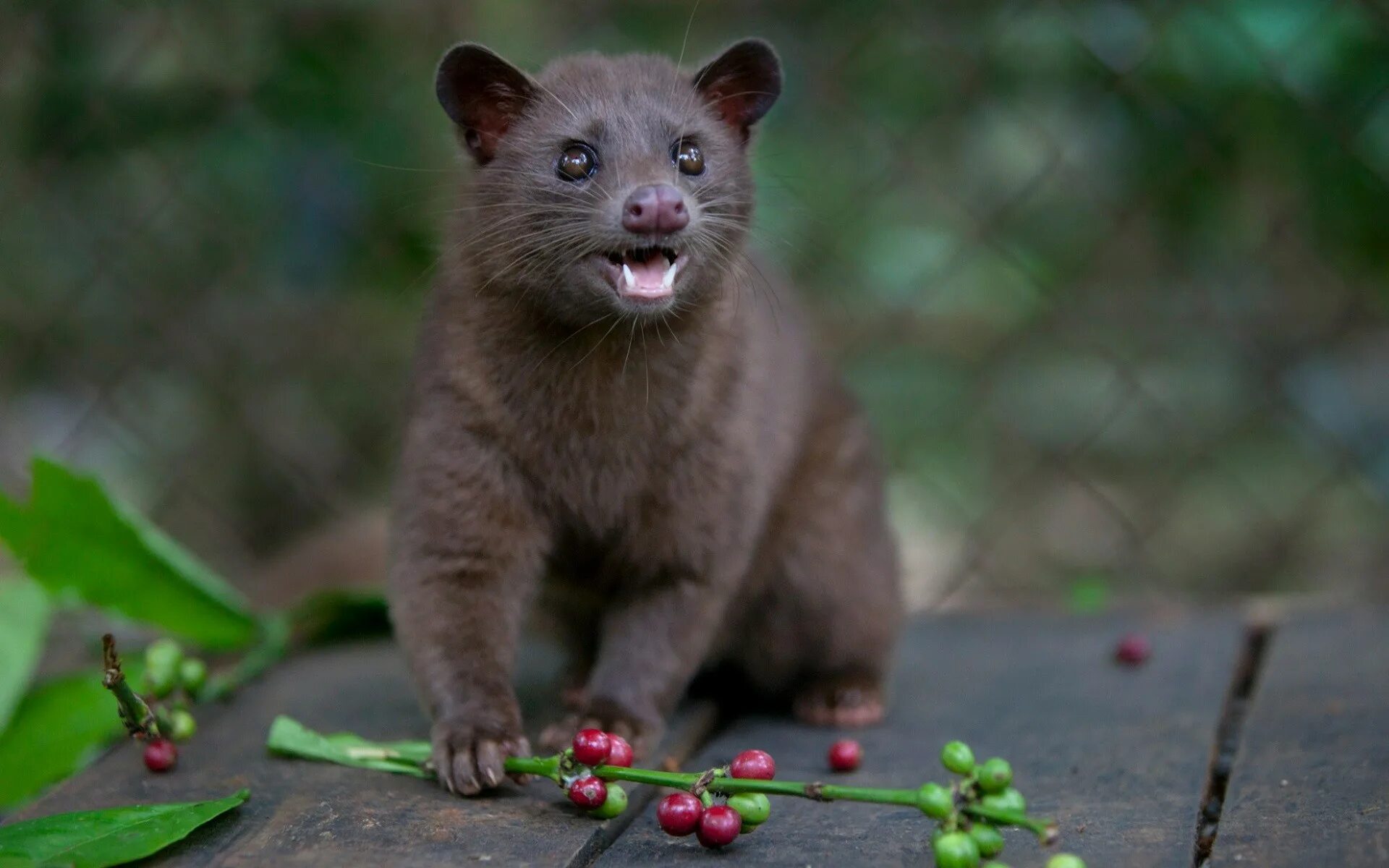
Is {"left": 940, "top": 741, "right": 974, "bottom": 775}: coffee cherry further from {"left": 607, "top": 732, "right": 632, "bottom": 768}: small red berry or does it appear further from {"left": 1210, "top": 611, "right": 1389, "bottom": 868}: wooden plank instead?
{"left": 607, "top": 732, "right": 632, "bottom": 768}: small red berry

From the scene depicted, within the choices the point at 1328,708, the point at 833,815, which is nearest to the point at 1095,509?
the point at 1328,708

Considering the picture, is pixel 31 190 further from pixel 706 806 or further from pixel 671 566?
pixel 706 806

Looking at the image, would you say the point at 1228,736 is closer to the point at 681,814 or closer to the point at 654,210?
the point at 681,814

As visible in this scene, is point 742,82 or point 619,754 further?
point 742,82

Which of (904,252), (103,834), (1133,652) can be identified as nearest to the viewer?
(103,834)

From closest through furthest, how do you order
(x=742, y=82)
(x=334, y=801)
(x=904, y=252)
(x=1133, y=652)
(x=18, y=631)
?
(x=334, y=801) < (x=742, y=82) < (x=18, y=631) < (x=1133, y=652) < (x=904, y=252)

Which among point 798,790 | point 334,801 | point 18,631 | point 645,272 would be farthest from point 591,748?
point 18,631

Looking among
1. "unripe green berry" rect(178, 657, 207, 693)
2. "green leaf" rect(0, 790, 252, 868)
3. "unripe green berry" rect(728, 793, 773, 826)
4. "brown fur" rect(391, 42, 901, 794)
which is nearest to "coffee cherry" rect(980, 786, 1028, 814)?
"unripe green berry" rect(728, 793, 773, 826)
